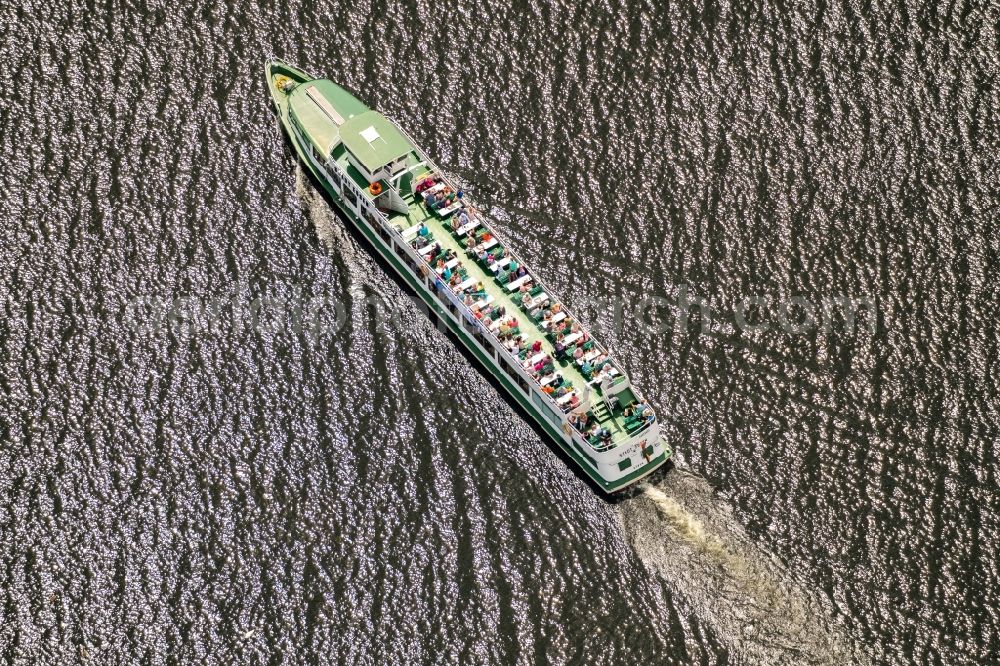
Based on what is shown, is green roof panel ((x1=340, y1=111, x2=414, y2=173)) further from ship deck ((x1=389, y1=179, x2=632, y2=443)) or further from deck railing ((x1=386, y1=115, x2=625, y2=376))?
ship deck ((x1=389, y1=179, x2=632, y2=443))

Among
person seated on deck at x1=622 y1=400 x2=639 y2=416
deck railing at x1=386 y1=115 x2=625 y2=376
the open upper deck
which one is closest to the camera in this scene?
person seated on deck at x1=622 y1=400 x2=639 y2=416

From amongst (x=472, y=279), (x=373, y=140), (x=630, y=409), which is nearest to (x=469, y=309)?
(x=472, y=279)

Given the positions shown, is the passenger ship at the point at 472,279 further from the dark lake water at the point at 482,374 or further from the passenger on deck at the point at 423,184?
the dark lake water at the point at 482,374

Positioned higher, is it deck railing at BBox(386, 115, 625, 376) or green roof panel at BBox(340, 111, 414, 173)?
green roof panel at BBox(340, 111, 414, 173)

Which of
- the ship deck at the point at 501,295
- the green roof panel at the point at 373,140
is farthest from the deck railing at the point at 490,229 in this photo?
the green roof panel at the point at 373,140

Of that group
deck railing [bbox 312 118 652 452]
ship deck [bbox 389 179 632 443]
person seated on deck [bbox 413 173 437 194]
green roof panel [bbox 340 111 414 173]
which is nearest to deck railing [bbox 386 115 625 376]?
deck railing [bbox 312 118 652 452]

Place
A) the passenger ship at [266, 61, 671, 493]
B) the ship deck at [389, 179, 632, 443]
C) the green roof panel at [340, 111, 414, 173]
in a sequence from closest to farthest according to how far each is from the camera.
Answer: the passenger ship at [266, 61, 671, 493], the ship deck at [389, 179, 632, 443], the green roof panel at [340, 111, 414, 173]
